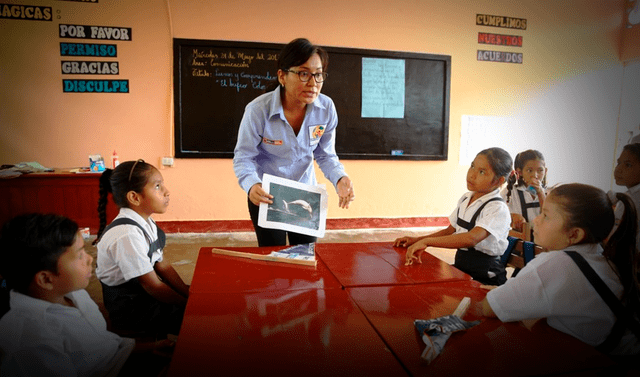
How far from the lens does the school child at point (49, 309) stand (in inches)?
33.2

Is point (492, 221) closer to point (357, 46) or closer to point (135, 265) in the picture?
point (135, 265)

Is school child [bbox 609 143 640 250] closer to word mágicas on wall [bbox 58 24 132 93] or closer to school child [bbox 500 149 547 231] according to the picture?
school child [bbox 500 149 547 231]

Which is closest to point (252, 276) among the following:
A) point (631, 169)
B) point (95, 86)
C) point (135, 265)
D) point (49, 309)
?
point (135, 265)

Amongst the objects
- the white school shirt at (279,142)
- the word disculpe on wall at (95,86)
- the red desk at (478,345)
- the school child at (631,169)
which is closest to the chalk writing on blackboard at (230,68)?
the word disculpe on wall at (95,86)

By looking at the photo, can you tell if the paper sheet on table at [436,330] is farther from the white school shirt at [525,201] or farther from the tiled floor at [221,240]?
the tiled floor at [221,240]

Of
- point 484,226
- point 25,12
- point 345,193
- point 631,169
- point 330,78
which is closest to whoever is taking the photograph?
point 484,226

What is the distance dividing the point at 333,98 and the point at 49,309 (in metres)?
3.79

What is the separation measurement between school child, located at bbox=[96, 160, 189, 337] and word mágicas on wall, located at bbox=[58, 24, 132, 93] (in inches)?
115

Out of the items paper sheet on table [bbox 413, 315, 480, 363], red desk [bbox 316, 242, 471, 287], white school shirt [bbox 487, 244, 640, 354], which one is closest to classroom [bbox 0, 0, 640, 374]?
red desk [bbox 316, 242, 471, 287]

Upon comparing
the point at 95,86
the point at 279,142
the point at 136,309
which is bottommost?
the point at 136,309

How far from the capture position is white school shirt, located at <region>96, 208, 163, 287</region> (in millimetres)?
1395

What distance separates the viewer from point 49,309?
0.92m

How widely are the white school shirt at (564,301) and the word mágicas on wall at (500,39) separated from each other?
434cm

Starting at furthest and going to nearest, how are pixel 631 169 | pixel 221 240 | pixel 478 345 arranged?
pixel 221 240 < pixel 631 169 < pixel 478 345
